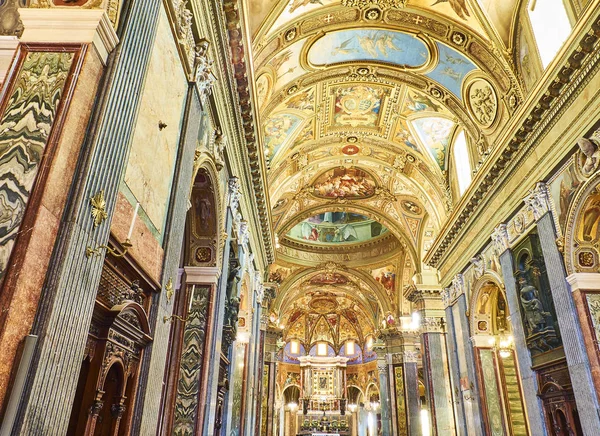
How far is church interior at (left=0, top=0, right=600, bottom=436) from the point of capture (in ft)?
10.4

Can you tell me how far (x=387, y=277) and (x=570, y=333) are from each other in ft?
63.9

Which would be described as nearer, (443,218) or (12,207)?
(12,207)

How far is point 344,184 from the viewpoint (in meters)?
21.5

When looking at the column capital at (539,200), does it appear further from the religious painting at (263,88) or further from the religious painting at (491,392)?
the religious painting at (263,88)

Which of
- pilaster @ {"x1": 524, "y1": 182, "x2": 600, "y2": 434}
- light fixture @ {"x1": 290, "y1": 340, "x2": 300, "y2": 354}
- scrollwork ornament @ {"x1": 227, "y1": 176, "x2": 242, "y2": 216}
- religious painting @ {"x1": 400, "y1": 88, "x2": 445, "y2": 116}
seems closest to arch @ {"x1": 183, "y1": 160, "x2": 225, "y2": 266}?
scrollwork ornament @ {"x1": 227, "y1": 176, "x2": 242, "y2": 216}

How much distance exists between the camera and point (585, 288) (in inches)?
303

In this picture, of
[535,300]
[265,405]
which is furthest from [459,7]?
[265,405]

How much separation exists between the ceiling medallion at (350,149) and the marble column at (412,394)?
12.4 metres

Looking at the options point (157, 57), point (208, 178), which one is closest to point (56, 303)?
point (157, 57)

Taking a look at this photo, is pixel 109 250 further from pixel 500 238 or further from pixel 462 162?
pixel 462 162

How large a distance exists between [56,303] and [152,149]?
2.43 meters

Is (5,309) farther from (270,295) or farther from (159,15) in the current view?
(270,295)

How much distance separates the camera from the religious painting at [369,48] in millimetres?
12130

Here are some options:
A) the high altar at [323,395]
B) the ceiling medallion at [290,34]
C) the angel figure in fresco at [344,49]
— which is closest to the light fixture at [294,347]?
the high altar at [323,395]
